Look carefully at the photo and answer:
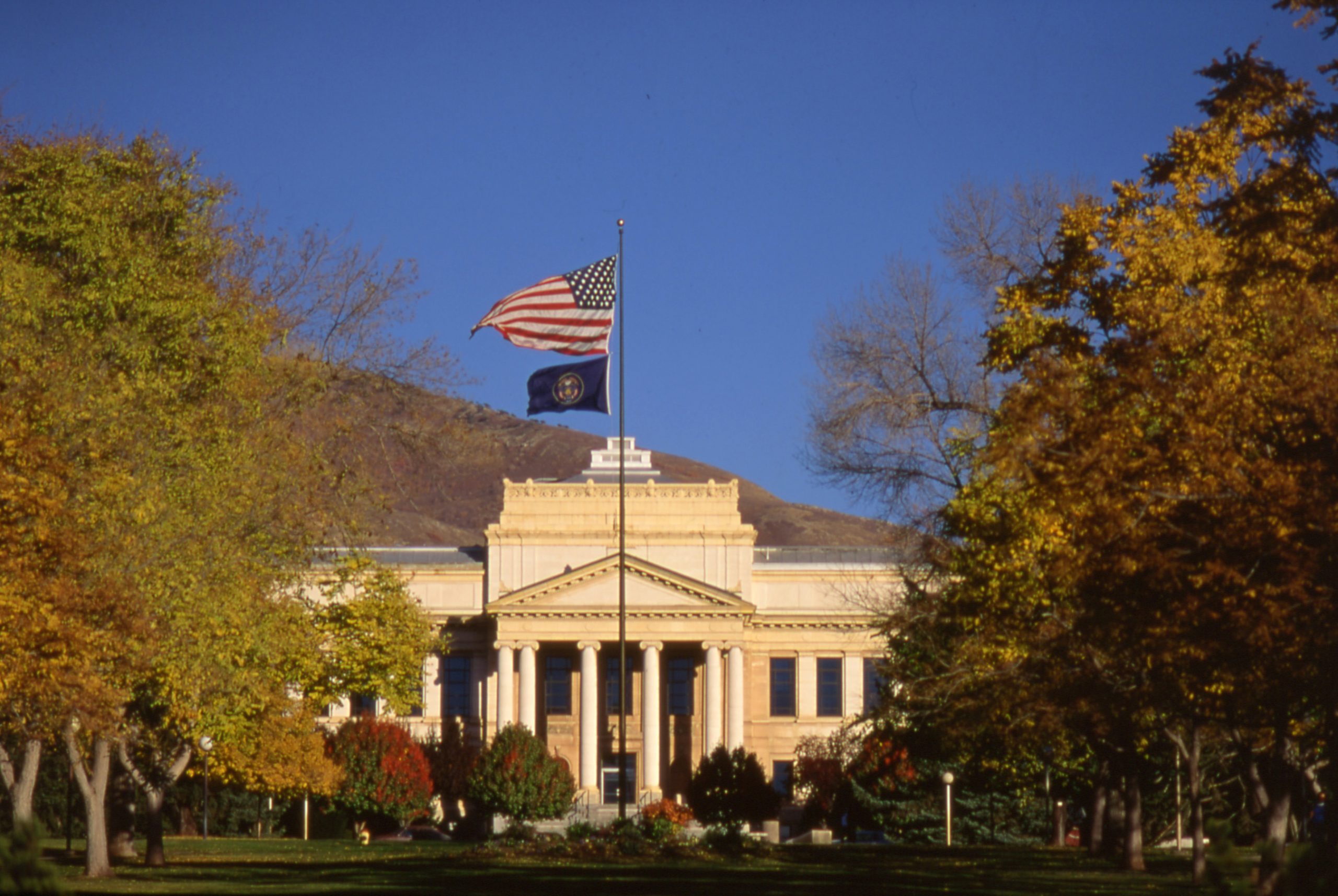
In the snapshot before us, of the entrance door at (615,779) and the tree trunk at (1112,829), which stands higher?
the tree trunk at (1112,829)

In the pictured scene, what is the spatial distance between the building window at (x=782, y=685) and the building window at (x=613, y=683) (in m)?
6.86

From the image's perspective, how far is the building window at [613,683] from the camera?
8375 centimetres

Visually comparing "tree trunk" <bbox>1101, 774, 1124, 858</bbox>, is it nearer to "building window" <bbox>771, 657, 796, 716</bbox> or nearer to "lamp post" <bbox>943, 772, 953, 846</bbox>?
"lamp post" <bbox>943, 772, 953, 846</bbox>

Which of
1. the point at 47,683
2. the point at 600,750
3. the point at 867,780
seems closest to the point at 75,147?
the point at 47,683

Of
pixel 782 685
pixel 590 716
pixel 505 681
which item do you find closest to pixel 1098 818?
pixel 590 716

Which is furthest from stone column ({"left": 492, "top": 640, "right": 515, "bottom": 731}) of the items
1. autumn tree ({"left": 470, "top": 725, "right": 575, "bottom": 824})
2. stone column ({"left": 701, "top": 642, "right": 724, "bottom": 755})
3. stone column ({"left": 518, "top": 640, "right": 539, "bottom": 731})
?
autumn tree ({"left": 470, "top": 725, "right": 575, "bottom": 824})

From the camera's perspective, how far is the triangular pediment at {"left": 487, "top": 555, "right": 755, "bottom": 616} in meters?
78.0

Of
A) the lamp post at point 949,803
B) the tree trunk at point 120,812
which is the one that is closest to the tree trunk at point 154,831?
the tree trunk at point 120,812

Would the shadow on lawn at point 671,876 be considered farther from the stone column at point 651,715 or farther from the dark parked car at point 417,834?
the stone column at point 651,715

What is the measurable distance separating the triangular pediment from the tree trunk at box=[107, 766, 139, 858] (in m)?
37.5

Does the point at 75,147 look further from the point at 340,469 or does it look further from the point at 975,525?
the point at 975,525

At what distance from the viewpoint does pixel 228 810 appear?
6906 cm

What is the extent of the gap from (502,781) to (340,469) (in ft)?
83.9

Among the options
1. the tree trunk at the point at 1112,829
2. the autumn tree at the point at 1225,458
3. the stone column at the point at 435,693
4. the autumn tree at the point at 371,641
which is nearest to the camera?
the autumn tree at the point at 1225,458
